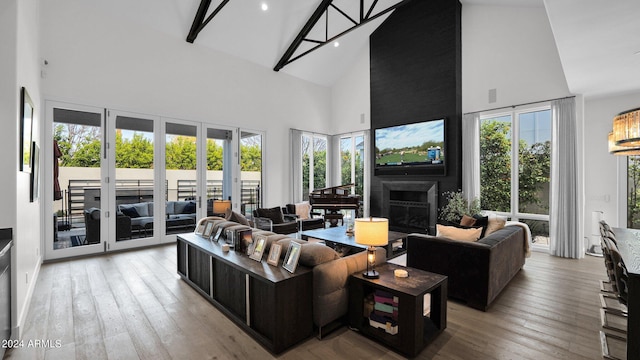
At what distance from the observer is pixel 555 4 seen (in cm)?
264

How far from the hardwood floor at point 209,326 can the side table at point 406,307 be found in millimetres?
85

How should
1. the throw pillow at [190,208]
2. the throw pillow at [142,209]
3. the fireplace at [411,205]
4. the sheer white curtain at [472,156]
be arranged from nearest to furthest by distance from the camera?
the throw pillow at [142,209] → the sheer white curtain at [472,156] → the throw pillow at [190,208] → the fireplace at [411,205]

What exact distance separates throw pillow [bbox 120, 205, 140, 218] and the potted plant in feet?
20.5

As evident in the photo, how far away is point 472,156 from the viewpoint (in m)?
6.02

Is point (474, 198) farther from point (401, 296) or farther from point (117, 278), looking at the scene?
point (117, 278)

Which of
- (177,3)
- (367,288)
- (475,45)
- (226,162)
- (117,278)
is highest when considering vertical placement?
(177,3)

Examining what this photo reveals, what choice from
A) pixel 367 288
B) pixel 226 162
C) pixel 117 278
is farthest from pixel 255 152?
pixel 367 288

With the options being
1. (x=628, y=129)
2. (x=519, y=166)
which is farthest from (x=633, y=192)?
(x=628, y=129)

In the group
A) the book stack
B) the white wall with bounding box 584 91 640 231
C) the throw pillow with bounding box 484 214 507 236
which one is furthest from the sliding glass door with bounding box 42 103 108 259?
the white wall with bounding box 584 91 640 231

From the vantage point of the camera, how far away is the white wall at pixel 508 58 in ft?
17.1

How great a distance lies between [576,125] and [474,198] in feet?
6.75

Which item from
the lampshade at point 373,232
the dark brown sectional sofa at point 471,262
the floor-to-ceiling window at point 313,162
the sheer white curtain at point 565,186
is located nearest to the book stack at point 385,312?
the lampshade at point 373,232

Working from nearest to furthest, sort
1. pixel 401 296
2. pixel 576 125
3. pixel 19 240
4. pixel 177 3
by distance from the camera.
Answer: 1. pixel 401 296
2. pixel 19 240
3. pixel 576 125
4. pixel 177 3

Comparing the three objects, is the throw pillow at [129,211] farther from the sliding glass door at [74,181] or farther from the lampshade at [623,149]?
the lampshade at [623,149]
